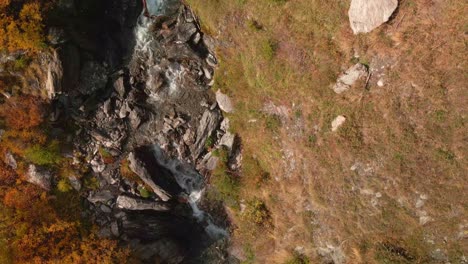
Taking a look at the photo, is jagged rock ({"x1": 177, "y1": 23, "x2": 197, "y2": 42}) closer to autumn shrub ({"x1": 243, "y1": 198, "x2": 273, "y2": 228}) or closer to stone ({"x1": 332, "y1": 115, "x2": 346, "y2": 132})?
stone ({"x1": 332, "y1": 115, "x2": 346, "y2": 132})

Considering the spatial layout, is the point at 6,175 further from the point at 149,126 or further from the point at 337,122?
the point at 337,122

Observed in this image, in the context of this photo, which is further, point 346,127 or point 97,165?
point 97,165

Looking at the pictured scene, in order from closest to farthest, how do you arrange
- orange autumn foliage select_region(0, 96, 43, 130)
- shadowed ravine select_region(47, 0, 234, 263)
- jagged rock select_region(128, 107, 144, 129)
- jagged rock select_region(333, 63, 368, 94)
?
jagged rock select_region(333, 63, 368, 94) → orange autumn foliage select_region(0, 96, 43, 130) → shadowed ravine select_region(47, 0, 234, 263) → jagged rock select_region(128, 107, 144, 129)

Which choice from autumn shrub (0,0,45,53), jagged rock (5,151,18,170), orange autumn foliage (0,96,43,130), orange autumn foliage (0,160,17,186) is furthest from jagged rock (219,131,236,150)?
orange autumn foliage (0,160,17,186)

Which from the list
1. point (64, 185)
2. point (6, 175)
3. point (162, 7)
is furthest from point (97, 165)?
point (162, 7)

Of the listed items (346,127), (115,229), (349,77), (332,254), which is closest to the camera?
(349,77)

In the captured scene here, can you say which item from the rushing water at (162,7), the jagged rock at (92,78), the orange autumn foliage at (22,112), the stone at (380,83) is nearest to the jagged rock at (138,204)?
the orange autumn foliage at (22,112)
